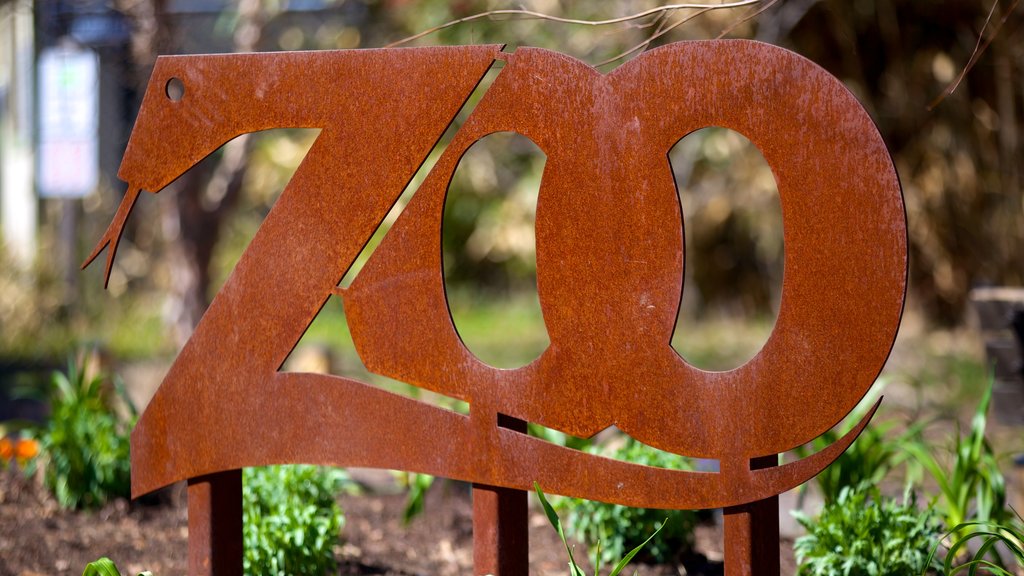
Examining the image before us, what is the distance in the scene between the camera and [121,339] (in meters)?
8.34

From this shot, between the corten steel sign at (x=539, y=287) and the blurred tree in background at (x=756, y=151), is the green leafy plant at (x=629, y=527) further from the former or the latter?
the blurred tree in background at (x=756, y=151)

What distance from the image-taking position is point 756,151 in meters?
8.03

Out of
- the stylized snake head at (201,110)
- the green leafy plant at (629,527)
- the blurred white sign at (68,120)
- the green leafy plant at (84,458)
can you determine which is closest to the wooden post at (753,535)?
the green leafy plant at (629,527)

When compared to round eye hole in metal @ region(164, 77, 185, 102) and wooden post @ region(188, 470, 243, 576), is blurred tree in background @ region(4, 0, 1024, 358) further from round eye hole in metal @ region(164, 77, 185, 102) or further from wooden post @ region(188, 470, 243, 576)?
wooden post @ region(188, 470, 243, 576)

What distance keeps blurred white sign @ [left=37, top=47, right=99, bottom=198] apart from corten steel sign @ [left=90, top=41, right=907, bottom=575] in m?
3.29

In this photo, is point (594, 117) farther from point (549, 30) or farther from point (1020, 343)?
point (549, 30)

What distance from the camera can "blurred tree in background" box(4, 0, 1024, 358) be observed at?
6.82 meters

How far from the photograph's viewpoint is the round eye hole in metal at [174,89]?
105 inches

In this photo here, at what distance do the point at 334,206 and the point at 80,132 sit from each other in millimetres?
4321

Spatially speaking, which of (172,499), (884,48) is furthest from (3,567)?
(884,48)

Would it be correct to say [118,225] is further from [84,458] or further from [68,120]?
[68,120]

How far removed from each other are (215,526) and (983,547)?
1.93 m

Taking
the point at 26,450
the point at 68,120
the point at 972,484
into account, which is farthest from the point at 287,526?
the point at 68,120

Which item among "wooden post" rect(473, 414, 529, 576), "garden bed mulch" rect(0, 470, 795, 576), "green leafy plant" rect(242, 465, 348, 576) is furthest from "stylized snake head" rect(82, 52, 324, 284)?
"garden bed mulch" rect(0, 470, 795, 576)
